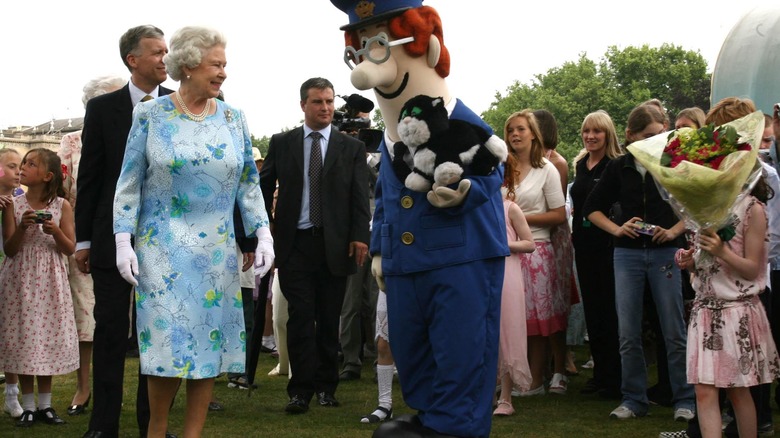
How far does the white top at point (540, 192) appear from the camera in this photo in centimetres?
798

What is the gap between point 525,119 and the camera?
7.96 meters

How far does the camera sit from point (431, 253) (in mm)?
4711

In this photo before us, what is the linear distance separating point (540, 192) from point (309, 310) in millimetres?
1955

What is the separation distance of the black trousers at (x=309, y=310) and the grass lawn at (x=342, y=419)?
228mm

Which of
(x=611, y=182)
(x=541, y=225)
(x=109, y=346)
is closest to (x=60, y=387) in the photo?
(x=109, y=346)

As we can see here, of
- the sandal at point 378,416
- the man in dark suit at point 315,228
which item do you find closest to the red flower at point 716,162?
the sandal at point 378,416

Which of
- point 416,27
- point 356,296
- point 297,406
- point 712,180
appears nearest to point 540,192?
point 297,406

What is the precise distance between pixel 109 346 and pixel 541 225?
139 inches

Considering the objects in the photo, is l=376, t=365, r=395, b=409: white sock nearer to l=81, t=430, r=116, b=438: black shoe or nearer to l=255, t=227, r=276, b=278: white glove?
l=81, t=430, r=116, b=438: black shoe

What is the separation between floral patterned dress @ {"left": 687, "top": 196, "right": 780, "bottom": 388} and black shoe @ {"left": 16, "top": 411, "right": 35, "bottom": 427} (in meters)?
4.16

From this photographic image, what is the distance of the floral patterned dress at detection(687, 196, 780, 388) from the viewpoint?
5.35 m

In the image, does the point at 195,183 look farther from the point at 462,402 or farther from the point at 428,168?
the point at 462,402

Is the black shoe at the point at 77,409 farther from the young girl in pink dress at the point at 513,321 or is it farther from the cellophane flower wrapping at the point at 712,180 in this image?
the cellophane flower wrapping at the point at 712,180

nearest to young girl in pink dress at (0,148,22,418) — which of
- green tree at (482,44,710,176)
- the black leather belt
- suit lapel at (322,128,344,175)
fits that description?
the black leather belt
